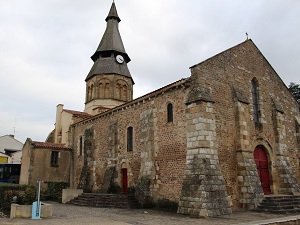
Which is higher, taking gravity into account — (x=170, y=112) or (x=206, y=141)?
(x=170, y=112)

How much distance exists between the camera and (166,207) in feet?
48.5

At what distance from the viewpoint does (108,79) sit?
29781mm

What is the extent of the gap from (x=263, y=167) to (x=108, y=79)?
18.4 metres

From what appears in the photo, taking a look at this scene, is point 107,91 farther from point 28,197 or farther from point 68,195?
point 28,197

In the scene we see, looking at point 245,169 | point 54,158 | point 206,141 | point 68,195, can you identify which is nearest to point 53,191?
point 68,195

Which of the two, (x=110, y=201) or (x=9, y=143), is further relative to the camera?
(x=9, y=143)

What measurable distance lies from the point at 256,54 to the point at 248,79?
93.0 inches

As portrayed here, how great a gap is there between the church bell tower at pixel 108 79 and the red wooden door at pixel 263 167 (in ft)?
53.8

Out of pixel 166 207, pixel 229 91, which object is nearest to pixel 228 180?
pixel 166 207

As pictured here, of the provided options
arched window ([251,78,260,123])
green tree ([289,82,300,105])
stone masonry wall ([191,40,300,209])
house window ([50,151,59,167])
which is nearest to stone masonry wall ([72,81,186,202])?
stone masonry wall ([191,40,300,209])

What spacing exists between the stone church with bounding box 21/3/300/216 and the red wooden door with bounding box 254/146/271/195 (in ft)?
0.19

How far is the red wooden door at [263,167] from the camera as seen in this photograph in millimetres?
16219

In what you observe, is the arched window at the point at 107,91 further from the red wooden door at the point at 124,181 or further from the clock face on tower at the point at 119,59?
the red wooden door at the point at 124,181

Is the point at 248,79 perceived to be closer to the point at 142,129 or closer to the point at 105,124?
the point at 142,129
